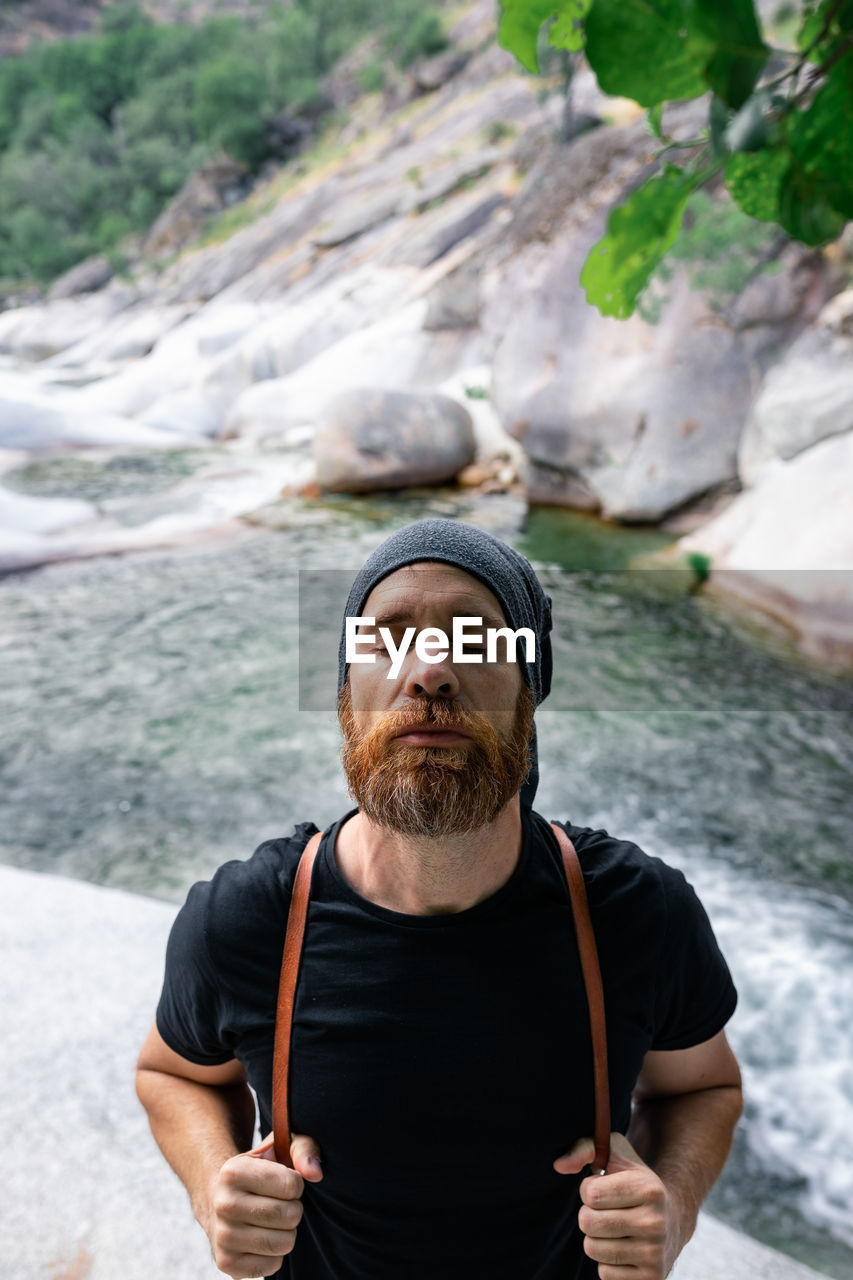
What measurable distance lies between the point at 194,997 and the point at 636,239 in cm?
130

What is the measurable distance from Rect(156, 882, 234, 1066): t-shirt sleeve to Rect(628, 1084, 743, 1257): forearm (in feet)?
2.45

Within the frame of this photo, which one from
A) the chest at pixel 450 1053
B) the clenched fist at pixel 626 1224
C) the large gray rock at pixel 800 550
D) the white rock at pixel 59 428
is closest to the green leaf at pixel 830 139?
the chest at pixel 450 1053

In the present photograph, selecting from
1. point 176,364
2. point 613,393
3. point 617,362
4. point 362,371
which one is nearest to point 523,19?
point 613,393

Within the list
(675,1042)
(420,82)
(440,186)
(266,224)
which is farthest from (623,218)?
(420,82)

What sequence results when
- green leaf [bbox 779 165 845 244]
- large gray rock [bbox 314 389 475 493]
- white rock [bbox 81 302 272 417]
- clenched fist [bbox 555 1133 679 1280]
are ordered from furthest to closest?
white rock [bbox 81 302 272 417], large gray rock [bbox 314 389 475 493], clenched fist [bbox 555 1133 679 1280], green leaf [bbox 779 165 845 244]

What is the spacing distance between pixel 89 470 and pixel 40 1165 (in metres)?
13.9

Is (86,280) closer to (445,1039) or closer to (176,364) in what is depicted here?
(176,364)

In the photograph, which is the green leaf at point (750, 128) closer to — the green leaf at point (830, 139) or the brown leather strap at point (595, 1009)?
the green leaf at point (830, 139)

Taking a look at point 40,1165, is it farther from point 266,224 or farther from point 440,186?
point 266,224

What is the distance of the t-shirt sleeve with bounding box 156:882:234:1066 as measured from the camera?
1.44m

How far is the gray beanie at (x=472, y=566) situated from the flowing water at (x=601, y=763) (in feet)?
8.01

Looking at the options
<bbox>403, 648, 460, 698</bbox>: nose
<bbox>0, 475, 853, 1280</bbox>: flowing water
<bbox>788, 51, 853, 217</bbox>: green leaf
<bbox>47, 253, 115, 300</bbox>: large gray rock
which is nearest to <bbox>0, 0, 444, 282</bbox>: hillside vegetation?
<bbox>47, 253, 115, 300</bbox>: large gray rock

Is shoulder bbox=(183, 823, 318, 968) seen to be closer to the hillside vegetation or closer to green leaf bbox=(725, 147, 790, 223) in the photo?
green leaf bbox=(725, 147, 790, 223)

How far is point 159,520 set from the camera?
11086 mm
